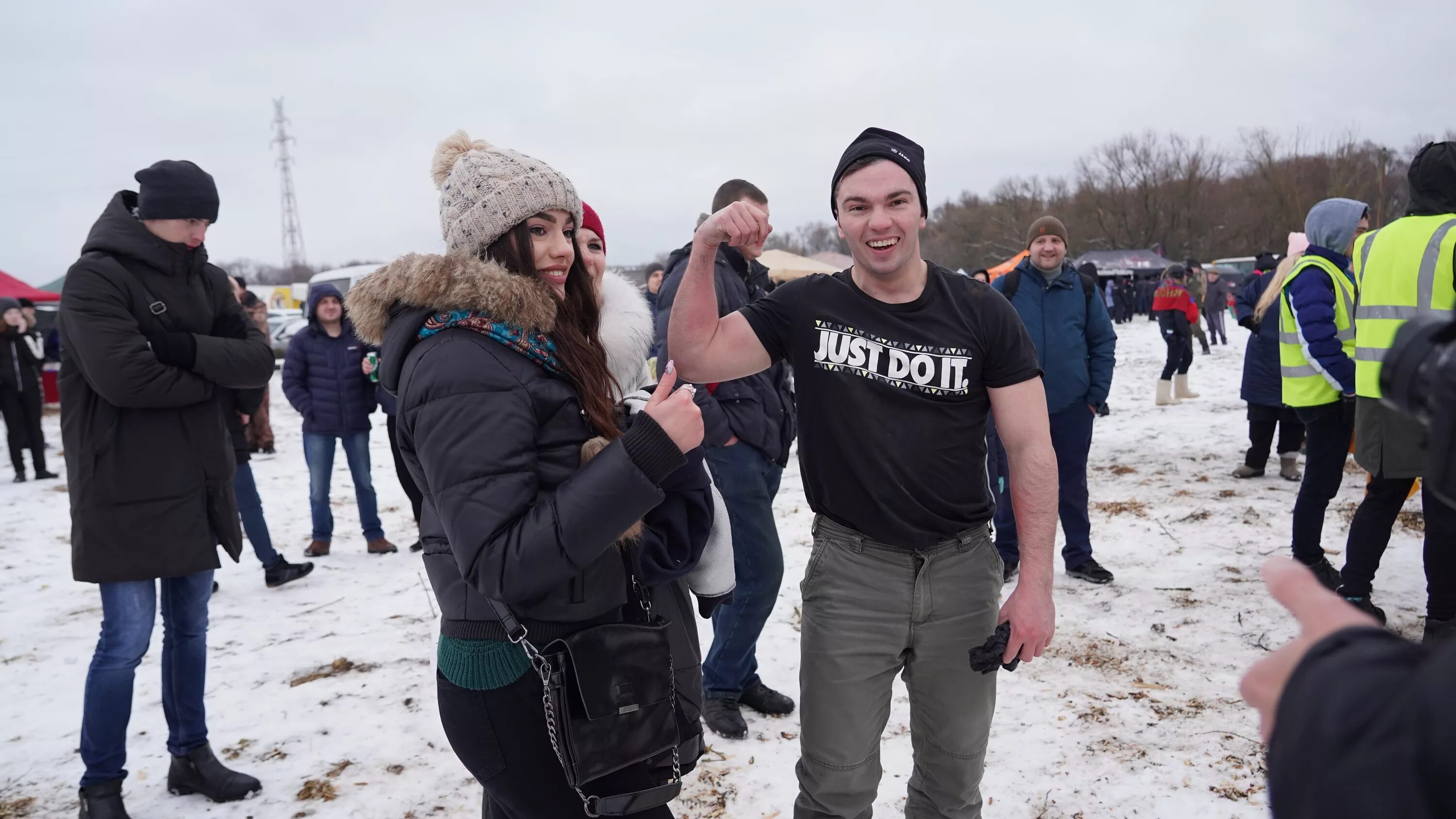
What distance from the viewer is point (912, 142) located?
8.13 feet

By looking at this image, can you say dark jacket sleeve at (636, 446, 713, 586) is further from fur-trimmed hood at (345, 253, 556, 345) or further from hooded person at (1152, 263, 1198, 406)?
hooded person at (1152, 263, 1198, 406)

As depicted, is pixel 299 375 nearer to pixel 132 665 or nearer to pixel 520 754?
pixel 132 665

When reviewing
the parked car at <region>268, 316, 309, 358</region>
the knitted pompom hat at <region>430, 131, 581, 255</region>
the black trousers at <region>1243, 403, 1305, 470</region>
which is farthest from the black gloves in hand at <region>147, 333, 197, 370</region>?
the parked car at <region>268, 316, 309, 358</region>

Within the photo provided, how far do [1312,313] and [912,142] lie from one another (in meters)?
3.62

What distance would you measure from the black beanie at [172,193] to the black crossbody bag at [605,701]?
93.4 inches

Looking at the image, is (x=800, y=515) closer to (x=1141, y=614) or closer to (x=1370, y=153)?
(x=1141, y=614)

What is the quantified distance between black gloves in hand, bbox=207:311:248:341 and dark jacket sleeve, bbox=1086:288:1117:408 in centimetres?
469

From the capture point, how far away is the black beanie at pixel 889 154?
7.84 feet

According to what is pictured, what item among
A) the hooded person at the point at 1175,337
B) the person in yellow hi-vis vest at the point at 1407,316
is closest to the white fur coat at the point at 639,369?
the person in yellow hi-vis vest at the point at 1407,316

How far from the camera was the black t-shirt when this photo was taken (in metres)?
2.38

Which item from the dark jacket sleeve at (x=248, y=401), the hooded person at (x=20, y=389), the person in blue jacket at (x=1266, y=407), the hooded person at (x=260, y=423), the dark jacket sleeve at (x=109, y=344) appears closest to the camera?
the dark jacket sleeve at (x=109, y=344)

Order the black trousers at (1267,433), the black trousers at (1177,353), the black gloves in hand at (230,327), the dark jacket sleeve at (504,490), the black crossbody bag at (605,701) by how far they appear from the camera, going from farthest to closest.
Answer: the black trousers at (1177,353) → the black trousers at (1267,433) → the black gloves in hand at (230,327) → the black crossbody bag at (605,701) → the dark jacket sleeve at (504,490)

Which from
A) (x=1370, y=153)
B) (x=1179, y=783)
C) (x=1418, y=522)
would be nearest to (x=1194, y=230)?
(x=1370, y=153)

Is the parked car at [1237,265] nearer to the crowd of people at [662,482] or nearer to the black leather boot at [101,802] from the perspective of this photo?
the crowd of people at [662,482]
